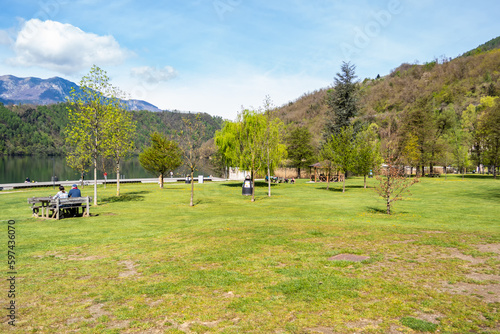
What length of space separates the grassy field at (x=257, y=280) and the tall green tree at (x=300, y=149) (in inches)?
2342

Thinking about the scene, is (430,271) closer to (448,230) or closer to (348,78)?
(448,230)

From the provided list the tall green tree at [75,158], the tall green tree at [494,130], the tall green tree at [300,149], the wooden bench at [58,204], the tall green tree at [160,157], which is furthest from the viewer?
the tall green tree at [300,149]

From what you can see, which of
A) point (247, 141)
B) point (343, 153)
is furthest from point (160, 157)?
point (343, 153)

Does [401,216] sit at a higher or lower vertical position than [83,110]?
lower

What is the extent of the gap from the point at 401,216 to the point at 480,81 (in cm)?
19161

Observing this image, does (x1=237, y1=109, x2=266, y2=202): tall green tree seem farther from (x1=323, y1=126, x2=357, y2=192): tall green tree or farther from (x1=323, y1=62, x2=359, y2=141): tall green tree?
(x1=323, y1=62, x2=359, y2=141): tall green tree

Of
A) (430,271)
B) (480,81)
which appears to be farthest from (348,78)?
(480,81)

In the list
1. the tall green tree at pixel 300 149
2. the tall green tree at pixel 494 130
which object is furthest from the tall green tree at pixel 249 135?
the tall green tree at pixel 494 130

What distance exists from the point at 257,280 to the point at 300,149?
2677 inches

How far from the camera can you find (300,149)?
74625mm

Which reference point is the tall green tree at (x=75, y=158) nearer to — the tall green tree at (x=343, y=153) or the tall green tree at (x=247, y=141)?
the tall green tree at (x=247, y=141)

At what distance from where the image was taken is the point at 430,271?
328 inches

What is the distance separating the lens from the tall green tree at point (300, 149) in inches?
2933

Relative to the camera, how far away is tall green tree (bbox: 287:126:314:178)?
74.5 metres
